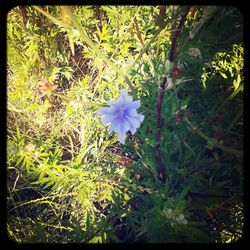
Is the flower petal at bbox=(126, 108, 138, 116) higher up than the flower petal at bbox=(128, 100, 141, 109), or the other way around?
the flower petal at bbox=(128, 100, 141, 109)

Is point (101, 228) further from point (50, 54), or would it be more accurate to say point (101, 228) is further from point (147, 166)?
point (50, 54)

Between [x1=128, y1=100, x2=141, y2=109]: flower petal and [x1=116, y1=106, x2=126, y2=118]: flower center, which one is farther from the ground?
[x1=128, y1=100, x2=141, y2=109]: flower petal

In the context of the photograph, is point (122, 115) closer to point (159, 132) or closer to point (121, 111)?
point (121, 111)

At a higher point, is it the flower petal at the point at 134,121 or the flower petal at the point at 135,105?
the flower petal at the point at 135,105

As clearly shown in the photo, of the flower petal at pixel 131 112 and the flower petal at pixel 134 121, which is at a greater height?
the flower petal at pixel 131 112

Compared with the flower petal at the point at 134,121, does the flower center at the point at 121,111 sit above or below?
above

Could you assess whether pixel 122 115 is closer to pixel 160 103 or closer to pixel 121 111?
pixel 121 111

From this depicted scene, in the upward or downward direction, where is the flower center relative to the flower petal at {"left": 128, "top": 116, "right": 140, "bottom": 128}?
upward

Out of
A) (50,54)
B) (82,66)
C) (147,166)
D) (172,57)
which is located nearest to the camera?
(172,57)

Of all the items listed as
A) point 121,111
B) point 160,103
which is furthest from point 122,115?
point 160,103

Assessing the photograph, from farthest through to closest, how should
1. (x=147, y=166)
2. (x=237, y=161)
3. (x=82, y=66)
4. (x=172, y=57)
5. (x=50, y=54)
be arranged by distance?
1. (x=82, y=66)
2. (x=50, y=54)
3. (x=147, y=166)
4. (x=237, y=161)
5. (x=172, y=57)
